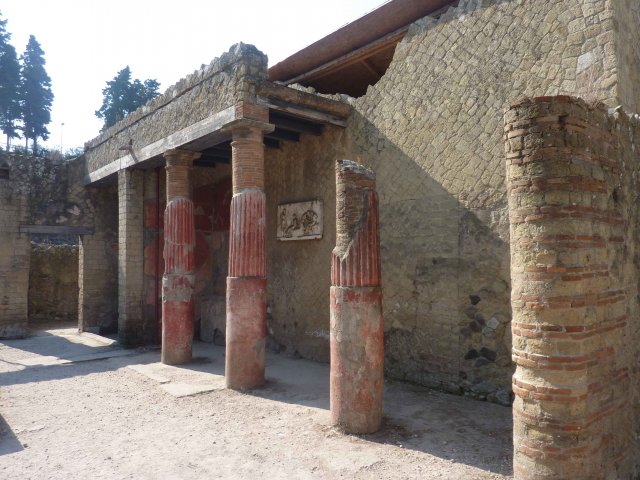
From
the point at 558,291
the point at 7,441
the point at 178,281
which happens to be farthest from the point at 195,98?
the point at 558,291

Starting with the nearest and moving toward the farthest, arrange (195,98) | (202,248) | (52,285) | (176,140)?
(195,98) < (176,140) < (202,248) < (52,285)

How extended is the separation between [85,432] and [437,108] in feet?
16.5

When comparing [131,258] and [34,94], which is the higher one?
[34,94]

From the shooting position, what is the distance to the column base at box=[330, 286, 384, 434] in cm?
426

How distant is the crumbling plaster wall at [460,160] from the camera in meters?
4.88

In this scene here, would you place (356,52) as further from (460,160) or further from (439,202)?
(439,202)

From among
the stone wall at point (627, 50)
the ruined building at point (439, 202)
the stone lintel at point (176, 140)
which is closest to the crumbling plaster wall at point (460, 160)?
the ruined building at point (439, 202)

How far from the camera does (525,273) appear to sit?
2816 mm

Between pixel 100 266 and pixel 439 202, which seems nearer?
Result: pixel 439 202

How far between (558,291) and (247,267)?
403cm

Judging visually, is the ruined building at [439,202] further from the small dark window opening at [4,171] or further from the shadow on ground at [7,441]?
the shadow on ground at [7,441]

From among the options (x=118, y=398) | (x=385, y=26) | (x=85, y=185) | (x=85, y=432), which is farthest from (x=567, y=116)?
(x=85, y=185)

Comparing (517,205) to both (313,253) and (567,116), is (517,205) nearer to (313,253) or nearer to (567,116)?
(567,116)

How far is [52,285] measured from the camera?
14.0 metres
